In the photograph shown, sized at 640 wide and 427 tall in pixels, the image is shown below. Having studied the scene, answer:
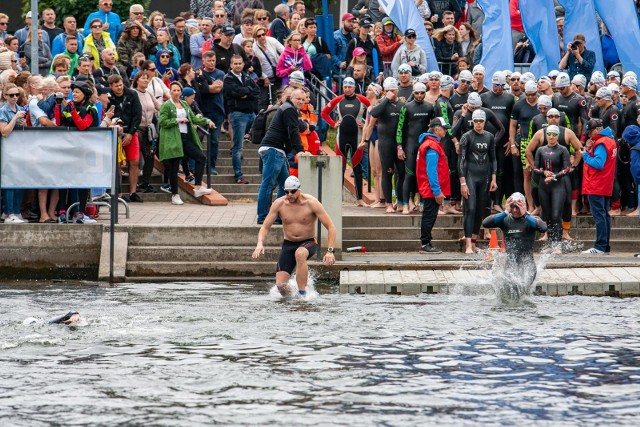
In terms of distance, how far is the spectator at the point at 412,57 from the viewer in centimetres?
2586

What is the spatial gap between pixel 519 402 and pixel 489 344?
2904 millimetres

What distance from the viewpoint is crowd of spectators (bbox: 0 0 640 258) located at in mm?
22016

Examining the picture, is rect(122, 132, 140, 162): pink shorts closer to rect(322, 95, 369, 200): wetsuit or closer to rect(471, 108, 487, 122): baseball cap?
rect(322, 95, 369, 200): wetsuit

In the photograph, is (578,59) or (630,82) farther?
(578,59)

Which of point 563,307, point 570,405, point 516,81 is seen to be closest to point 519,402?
point 570,405

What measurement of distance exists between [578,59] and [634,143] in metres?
4.50

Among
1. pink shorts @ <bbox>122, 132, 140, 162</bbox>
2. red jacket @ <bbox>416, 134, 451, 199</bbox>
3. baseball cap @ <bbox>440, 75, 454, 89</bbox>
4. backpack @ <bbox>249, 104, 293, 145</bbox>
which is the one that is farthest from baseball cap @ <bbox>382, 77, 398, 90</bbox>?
pink shorts @ <bbox>122, 132, 140, 162</bbox>

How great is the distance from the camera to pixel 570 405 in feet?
41.8

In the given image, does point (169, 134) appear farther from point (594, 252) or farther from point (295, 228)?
point (594, 252)

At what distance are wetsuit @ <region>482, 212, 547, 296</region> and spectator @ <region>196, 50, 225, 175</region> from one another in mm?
7404

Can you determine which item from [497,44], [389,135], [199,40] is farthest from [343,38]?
[389,135]

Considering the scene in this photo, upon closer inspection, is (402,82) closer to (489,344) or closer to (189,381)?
(489,344)

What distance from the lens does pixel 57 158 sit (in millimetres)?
21203

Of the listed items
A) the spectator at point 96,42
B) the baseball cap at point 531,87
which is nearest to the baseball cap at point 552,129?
the baseball cap at point 531,87
